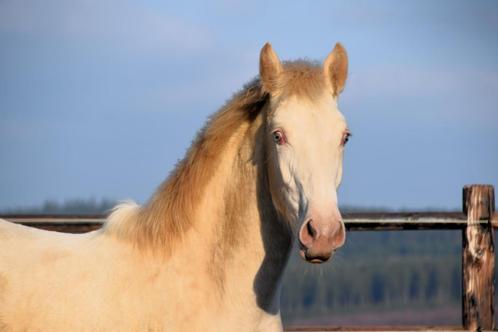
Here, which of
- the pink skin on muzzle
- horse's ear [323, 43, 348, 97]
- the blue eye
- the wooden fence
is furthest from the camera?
the wooden fence

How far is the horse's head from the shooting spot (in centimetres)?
349

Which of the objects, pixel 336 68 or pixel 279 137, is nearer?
pixel 279 137

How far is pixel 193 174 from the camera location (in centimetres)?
398

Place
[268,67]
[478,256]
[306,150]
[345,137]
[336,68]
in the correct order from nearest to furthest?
1. [306,150]
2. [345,137]
3. [268,67]
4. [336,68]
5. [478,256]

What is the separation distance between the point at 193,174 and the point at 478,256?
11.7 ft

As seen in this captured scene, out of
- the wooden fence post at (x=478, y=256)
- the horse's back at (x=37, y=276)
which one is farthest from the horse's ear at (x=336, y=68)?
the wooden fence post at (x=478, y=256)

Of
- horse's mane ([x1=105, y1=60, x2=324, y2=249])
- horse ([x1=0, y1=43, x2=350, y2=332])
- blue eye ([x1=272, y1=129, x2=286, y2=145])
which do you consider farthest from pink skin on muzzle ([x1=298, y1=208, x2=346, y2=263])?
horse's mane ([x1=105, y1=60, x2=324, y2=249])

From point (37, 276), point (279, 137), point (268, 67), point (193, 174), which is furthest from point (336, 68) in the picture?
point (37, 276)

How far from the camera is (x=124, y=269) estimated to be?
3.87 metres

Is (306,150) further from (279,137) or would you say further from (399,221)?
(399,221)

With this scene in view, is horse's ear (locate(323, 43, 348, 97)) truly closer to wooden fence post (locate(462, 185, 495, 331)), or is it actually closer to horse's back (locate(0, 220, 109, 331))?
horse's back (locate(0, 220, 109, 331))

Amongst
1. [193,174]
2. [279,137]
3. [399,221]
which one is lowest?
[399,221]

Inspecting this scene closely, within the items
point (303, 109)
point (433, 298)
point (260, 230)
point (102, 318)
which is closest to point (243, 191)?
point (260, 230)

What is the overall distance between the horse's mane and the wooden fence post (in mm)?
3273
